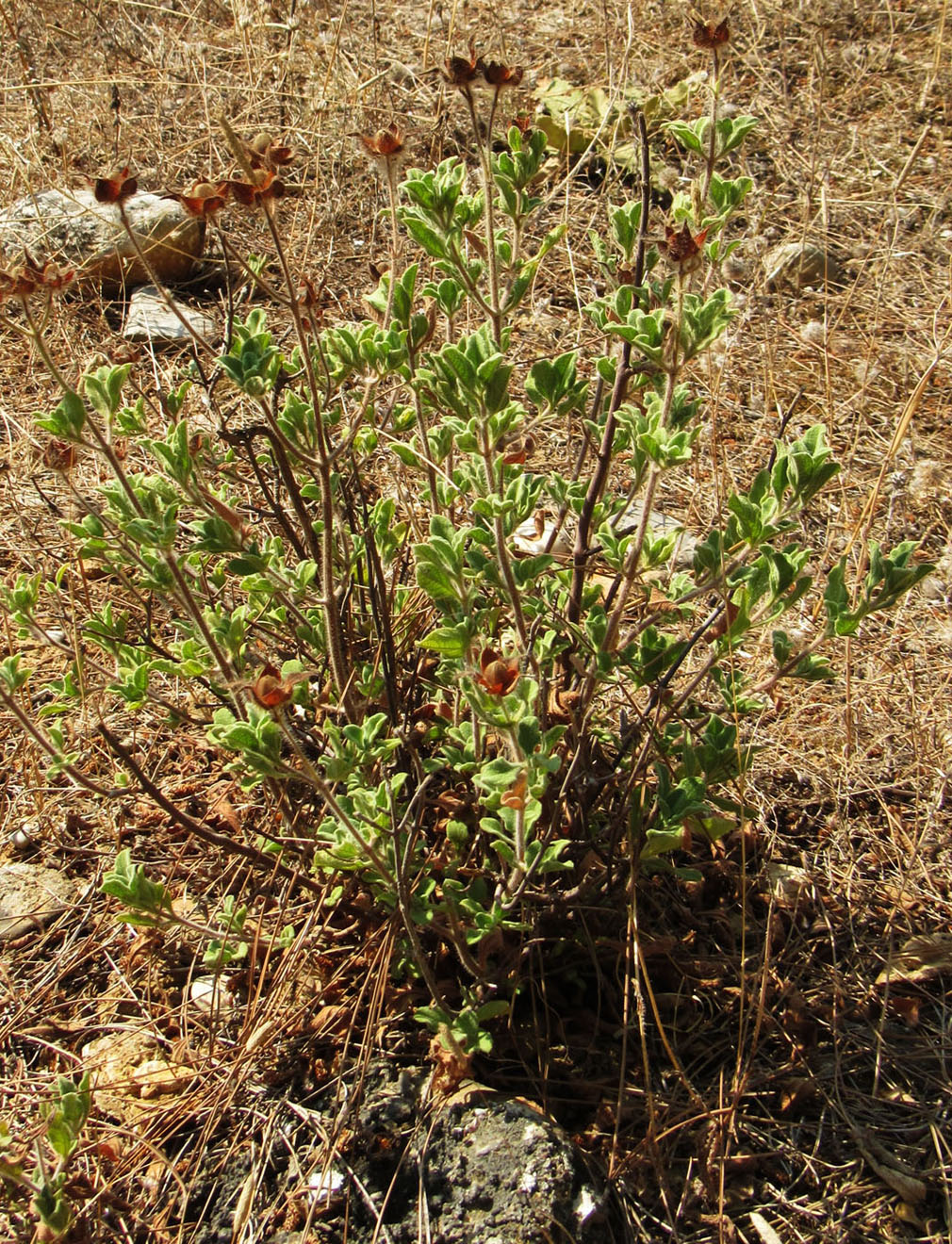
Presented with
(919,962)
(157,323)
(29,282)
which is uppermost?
(29,282)

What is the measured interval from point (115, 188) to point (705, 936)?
190 cm

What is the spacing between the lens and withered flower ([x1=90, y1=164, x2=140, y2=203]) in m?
1.68

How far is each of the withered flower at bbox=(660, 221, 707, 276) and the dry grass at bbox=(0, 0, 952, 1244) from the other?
0.53m

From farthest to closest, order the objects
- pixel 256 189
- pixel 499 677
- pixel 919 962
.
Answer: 1. pixel 919 962
2. pixel 256 189
3. pixel 499 677

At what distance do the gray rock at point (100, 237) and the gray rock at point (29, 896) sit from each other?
2.53 metres

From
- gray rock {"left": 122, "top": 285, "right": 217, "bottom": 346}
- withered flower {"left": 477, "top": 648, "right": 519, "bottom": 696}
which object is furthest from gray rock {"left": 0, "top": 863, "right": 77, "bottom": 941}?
gray rock {"left": 122, "top": 285, "right": 217, "bottom": 346}

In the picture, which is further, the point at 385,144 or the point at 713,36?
the point at 385,144

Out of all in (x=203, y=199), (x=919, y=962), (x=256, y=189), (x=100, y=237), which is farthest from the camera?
(x=100, y=237)

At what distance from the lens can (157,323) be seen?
4.11 m

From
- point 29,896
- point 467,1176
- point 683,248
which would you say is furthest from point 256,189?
point 29,896

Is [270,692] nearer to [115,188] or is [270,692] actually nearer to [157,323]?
[115,188]

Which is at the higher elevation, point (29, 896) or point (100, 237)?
point (100, 237)

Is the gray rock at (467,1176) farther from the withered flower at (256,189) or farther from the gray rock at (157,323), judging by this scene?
the gray rock at (157,323)

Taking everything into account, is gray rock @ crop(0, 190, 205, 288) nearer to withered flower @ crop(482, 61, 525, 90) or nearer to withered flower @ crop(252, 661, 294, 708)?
withered flower @ crop(482, 61, 525, 90)
